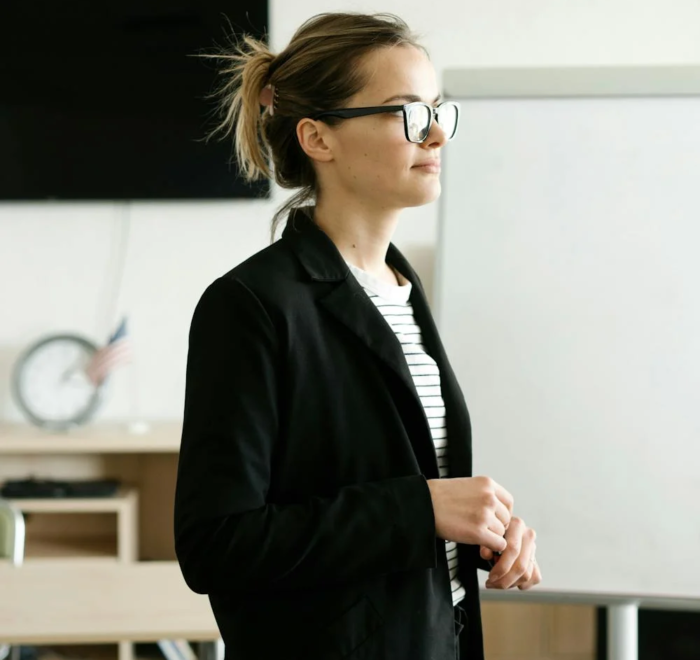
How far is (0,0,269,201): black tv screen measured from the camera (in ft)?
9.59

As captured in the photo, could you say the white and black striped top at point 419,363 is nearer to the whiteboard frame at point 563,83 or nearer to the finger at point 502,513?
the finger at point 502,513

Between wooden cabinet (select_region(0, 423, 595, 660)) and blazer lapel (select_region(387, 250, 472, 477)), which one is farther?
wooden cabinet (select_region(0, 423, 595, 660))

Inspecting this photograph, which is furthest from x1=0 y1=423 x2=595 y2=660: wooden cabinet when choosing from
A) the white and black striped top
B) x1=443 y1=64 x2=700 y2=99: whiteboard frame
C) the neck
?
x1=443 y1=64 x2=700 y2=99: whiteboard frame

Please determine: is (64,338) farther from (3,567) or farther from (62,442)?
(3,567)

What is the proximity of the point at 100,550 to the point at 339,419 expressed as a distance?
2.01 metres

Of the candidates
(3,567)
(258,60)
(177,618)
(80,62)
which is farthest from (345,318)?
(80,62)

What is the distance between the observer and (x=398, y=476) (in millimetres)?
981

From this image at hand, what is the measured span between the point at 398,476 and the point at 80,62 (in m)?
2.38

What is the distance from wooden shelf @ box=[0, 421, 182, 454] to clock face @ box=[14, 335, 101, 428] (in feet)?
0.35

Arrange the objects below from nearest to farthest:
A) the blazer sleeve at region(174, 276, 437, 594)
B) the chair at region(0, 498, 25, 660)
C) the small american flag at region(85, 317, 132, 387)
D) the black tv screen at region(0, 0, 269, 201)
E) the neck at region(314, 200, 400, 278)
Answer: the blazer sleeve at region(174, 276, 437, 594)
the neck at region(314, 200, 400, 278)
the chair at region(0, 498, 25, 660)
the small american flag at region(85, 317, 132, 387)
the black tv screen at region(0, 0, 269, 201)

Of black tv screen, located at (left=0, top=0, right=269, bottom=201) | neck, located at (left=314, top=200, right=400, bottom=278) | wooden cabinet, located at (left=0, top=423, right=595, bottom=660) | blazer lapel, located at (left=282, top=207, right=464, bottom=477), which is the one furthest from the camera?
black tv screen, located at (left=0, top=0, right=269, bottom=201)

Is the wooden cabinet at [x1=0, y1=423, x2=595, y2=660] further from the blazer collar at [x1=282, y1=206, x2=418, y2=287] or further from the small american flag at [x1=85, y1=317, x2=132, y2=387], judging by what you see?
the blazer collar at [x1=282, y1=206, x2=418, y2=287]

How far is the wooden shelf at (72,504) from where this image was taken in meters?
2.62

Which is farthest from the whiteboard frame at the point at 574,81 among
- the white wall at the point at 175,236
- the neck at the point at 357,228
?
the neck at the point at 357,228
